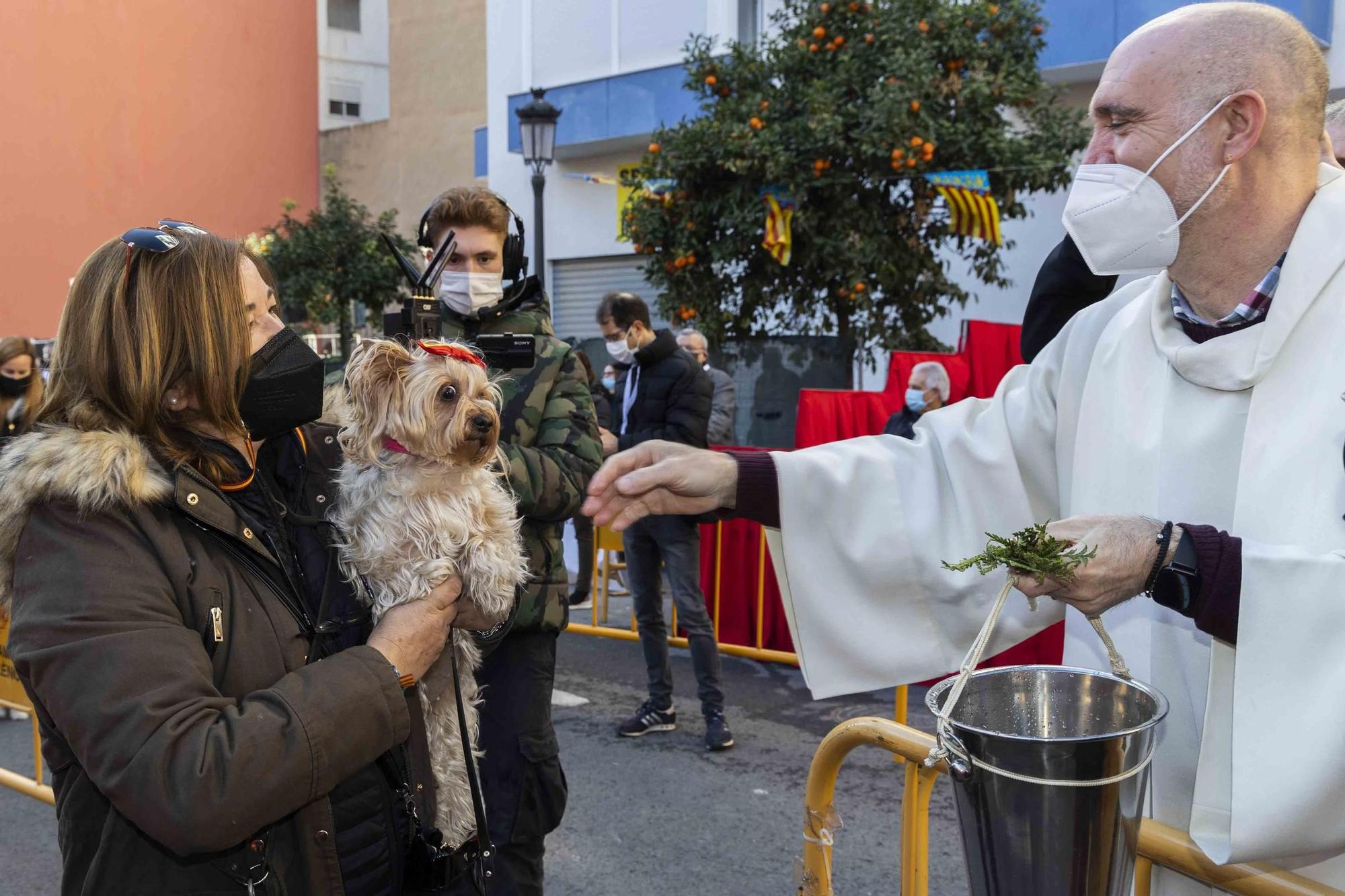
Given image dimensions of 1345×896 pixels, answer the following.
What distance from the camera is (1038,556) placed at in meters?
1.60

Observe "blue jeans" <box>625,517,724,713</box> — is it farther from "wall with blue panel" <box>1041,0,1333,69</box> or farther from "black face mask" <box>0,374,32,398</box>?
"wall with blue panel" <box>1041,0,1333,69</box>

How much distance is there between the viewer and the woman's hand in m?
2.11

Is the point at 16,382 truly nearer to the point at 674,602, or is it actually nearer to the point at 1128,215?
the point at 674,602

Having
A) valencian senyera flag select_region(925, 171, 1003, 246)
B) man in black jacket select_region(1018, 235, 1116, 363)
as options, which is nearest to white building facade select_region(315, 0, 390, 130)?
valencian senyera flag select_region(925, 171, 1003, 246)

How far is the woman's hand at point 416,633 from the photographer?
82.9 inches

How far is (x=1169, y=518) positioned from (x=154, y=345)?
1846 millimetres

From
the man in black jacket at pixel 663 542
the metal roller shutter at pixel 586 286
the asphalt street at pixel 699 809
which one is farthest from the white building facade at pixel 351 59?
the asphalt street at pixel 699 809

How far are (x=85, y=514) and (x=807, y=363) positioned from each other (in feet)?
35.9

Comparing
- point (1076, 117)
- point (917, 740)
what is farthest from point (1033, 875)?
point (1076, 117)

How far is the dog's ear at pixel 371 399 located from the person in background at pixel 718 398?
21.2ft

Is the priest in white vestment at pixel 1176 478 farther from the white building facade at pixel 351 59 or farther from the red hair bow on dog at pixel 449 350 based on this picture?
the white building facade at pixel 351 59

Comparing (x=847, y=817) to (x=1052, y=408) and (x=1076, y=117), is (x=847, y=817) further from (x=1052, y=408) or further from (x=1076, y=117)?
(x=1076, y=117)

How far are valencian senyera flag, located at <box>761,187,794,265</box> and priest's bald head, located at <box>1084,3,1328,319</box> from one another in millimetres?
9272

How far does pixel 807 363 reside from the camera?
12.4 m
